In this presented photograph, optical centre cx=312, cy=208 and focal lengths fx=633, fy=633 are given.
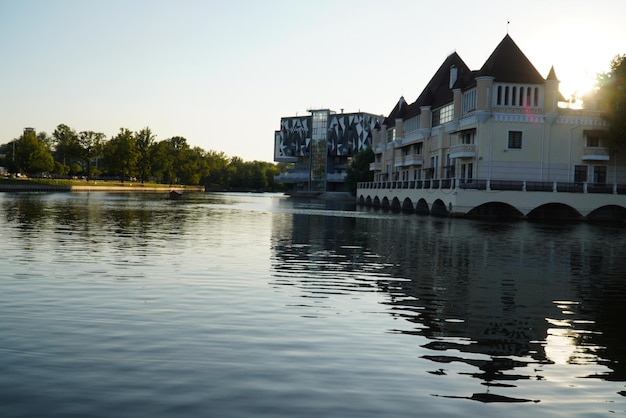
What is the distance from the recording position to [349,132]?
179 metres

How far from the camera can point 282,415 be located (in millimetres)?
6719

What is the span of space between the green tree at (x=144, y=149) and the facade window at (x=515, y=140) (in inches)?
5068

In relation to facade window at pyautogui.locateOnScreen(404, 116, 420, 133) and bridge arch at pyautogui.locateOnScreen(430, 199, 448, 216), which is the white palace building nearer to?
bridge arch at pyautogui.locateOnScreen(430, 199, 448, 216)

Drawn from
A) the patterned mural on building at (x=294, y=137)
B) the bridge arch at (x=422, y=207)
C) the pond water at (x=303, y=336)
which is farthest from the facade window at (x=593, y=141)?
the patterned mural on building at (x=294, y=137)

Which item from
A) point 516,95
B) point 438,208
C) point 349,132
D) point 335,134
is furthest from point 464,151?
point 335,134

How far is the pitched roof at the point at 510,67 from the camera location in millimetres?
64625

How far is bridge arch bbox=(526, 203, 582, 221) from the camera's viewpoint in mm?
64062

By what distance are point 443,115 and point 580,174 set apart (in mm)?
19044

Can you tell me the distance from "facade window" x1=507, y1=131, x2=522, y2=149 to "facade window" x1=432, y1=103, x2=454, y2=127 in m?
10.7

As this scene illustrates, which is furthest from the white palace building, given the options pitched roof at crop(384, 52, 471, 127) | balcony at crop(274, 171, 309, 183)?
balcony at crop(274, 171, 309, 183)

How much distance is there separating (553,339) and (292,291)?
638 cm

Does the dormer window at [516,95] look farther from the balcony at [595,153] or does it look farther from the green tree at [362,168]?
the green tree at [362,168]

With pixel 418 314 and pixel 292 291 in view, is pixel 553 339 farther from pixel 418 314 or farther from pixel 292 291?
pixel 292 291

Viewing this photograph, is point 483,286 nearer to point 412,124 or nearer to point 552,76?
point 552,76
